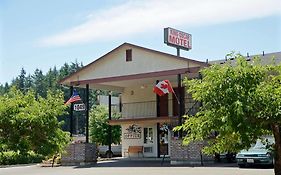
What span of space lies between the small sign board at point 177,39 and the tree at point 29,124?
23.9 m

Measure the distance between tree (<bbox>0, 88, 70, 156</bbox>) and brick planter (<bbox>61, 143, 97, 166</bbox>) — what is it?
14.7 metres

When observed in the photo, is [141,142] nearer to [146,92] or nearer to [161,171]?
[146,92]

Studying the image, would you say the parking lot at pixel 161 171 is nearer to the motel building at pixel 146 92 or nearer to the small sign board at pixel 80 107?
the motel building at pixel 146 92

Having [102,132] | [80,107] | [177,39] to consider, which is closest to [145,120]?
[80,107]

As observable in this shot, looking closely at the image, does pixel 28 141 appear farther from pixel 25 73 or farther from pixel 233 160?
pixel 25 73

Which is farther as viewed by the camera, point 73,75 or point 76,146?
point 73,75

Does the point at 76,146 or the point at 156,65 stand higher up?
the point at 156,65

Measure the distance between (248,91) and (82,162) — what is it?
17.9 meters

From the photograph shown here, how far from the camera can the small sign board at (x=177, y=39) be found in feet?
119

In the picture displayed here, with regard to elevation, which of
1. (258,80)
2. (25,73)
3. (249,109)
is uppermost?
(25,73)

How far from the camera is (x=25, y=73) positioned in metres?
147

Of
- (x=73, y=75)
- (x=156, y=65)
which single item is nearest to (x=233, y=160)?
(x=156, y=65)

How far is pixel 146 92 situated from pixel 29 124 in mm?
21262

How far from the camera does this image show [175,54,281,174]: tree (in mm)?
10664
